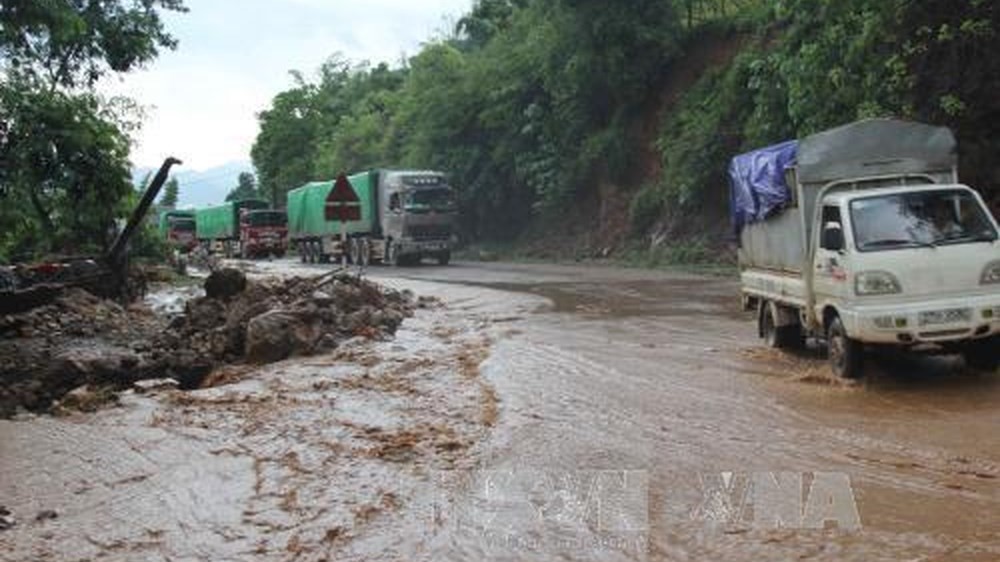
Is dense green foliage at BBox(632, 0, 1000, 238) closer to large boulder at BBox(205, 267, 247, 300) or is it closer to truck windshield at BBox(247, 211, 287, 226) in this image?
large boulder at BBox(205, 267, 247, 300)

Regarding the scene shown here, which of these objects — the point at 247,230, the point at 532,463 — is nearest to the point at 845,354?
the point at 532,463

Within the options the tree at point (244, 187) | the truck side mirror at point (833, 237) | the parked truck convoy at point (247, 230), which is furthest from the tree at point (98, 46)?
the tree at point (244, 187)

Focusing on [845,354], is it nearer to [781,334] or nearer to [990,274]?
[990,274]

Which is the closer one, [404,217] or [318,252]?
[404,217]

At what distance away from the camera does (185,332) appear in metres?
17.6

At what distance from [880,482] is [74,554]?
192 inches

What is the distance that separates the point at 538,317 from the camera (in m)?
17.7

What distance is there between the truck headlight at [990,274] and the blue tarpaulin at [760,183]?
2.59m

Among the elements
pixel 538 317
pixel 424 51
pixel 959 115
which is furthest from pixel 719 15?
pixel 538 317

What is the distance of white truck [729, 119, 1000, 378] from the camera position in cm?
962

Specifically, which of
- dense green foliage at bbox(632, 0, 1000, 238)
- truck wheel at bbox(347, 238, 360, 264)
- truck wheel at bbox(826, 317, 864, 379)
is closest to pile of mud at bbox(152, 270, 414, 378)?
truck wheel at bbox(826, 317, 864, 379)

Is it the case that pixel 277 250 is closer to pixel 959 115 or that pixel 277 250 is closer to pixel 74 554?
pixel 959 115

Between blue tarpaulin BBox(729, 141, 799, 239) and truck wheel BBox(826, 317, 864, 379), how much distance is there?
2.04 meters

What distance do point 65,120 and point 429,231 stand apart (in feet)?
59.9
